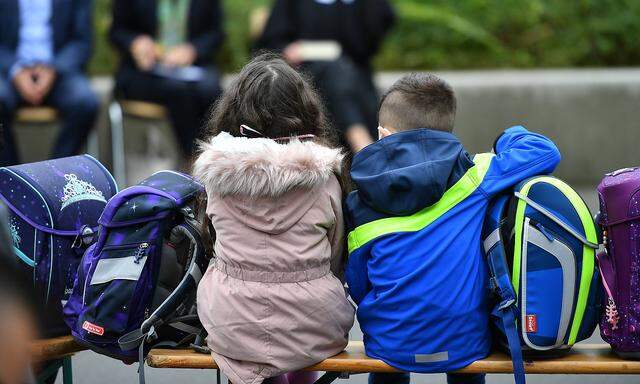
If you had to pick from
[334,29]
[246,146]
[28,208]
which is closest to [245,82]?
[246,146]

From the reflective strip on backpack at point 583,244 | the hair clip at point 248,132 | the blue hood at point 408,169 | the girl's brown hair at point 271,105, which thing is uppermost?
the girl's brown hair at point 271,105

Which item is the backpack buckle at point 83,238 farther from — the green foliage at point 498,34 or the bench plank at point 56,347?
the green foliage at point 498,34

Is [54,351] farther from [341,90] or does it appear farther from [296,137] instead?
[341,90]

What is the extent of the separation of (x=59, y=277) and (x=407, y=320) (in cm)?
123

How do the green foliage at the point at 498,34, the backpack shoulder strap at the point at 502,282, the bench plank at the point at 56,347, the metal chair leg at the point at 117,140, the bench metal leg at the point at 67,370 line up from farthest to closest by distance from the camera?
the green foliage at the point at 498,34, the metal chair leg at the point at 117,140, the bench metal leg at the point at 67,370, the bench plank at the point at 56,347, the backpack shoulder strap at the point at 502,282

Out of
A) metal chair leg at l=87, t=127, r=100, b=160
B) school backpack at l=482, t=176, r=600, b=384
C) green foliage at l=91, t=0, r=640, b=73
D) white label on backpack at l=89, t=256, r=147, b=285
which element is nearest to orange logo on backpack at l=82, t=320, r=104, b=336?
white label on backpack at l=89, t=256, r=147, b=285

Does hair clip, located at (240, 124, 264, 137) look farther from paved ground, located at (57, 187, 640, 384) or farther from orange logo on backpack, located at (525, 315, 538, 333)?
paved ground, located at (57, 187, 640, 384)

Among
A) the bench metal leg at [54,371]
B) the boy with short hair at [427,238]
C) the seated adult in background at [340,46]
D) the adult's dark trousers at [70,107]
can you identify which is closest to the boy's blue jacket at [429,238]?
the boy with short hair at [427,238]

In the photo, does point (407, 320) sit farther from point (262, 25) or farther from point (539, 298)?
point (262, 25)

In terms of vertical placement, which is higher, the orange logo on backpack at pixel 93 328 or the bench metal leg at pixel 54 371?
the orange logo on backpack at pixel 93 328

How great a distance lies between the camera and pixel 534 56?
9.37 meters

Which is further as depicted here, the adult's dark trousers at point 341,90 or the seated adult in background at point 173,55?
the seated adult in background at point 173,55

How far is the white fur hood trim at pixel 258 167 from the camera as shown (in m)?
3.26

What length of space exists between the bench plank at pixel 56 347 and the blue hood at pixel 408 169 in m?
1.14
